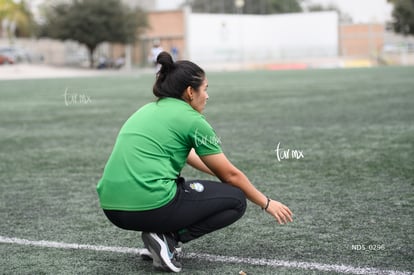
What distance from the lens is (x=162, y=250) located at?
407 centimetres

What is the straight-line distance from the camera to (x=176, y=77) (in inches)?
155

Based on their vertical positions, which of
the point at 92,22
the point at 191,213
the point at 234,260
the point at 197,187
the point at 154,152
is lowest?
the point at 234,260

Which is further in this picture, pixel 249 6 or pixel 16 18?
pixel 249 6

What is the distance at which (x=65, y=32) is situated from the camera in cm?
5981

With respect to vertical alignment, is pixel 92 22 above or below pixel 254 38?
above

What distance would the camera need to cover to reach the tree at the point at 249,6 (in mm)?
90750

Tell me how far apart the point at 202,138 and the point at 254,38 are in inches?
2892

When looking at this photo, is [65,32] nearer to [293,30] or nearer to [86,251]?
[293,30]

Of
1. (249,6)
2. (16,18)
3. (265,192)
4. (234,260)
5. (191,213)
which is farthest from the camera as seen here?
(249,6)

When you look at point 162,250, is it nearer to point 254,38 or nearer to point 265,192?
point 265,192

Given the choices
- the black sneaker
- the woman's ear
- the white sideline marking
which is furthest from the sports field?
the woman's ear

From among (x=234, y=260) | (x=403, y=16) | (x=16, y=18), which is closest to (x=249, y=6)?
(x=403, y=16)

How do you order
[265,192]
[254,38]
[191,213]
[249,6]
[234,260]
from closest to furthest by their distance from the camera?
[191,213], [234,260], [265,192], [254,38], [249,6]

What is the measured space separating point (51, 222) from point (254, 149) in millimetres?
4221
